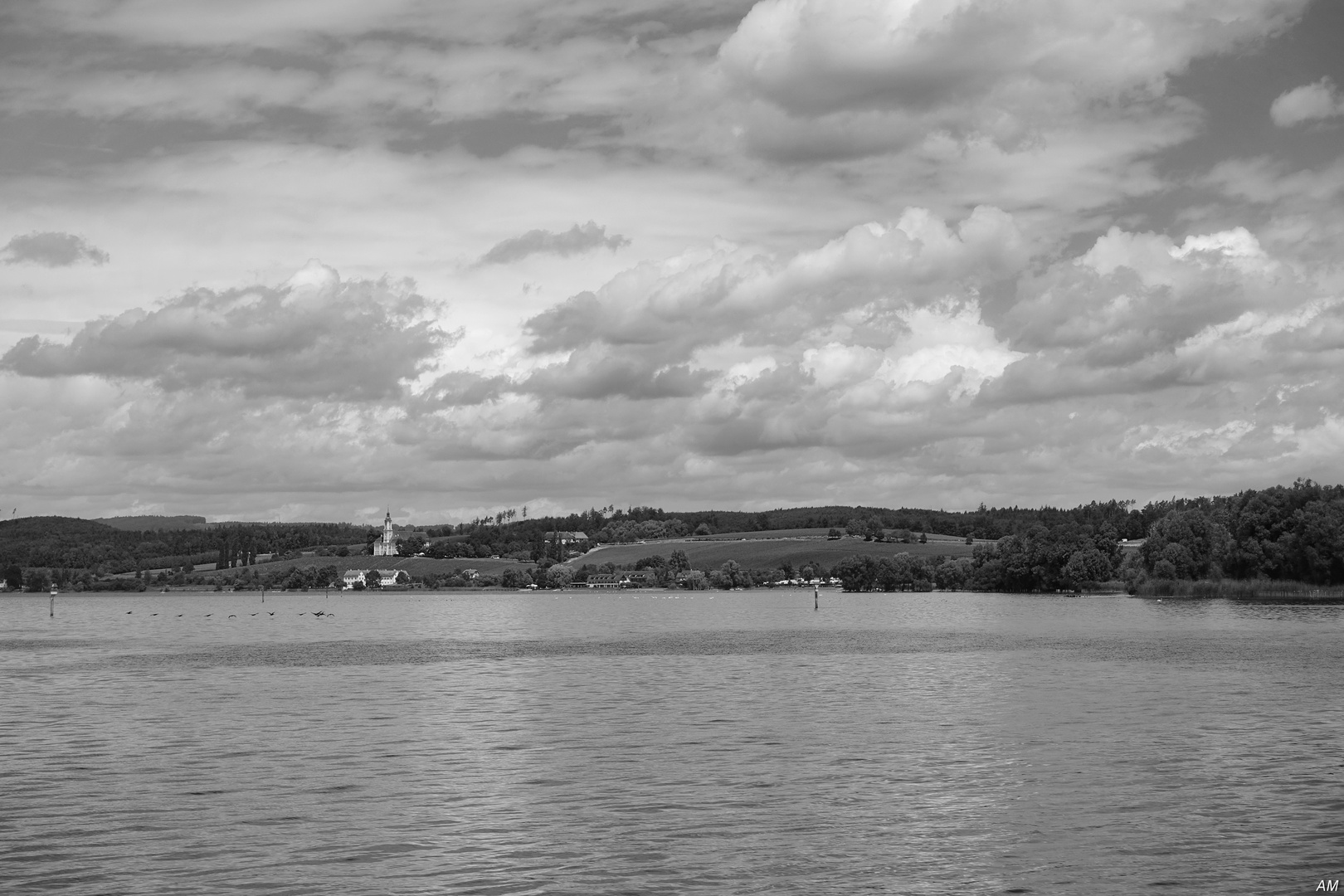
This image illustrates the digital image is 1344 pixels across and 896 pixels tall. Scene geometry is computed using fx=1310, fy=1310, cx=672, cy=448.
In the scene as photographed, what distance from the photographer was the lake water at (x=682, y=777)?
1068 inches

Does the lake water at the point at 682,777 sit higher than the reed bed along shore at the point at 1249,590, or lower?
higher

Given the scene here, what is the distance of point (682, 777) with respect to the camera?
37.8 meters

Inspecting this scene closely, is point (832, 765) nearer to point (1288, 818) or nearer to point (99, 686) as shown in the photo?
point (1288, 818)

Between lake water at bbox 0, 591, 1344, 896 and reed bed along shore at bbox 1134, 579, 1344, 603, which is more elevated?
lake water at bbox 0, 591, 1344, 896

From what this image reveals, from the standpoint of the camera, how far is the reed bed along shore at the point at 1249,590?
172000 mm

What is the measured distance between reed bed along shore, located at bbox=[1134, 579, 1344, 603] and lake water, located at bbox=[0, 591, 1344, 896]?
103m

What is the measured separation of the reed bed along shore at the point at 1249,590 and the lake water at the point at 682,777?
103m

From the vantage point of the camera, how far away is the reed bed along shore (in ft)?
564

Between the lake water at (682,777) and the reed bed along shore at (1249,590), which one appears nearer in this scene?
the lake water at (682,777)

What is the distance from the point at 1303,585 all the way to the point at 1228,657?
347 feet

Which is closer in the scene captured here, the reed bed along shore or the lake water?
the lake water

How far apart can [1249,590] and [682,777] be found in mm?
165659

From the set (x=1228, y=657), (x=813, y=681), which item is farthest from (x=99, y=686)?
(x=1228, y=657)

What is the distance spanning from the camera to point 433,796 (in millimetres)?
35250
